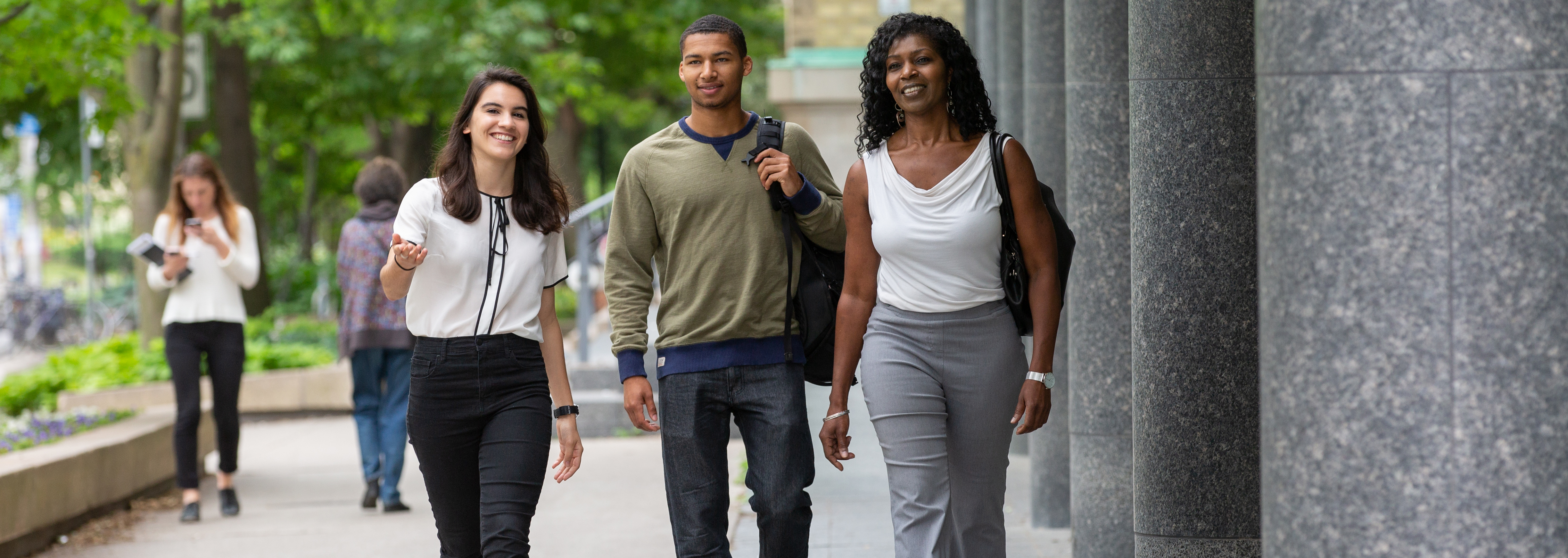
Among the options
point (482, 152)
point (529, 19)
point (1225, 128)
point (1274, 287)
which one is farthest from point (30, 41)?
point (529, 19)

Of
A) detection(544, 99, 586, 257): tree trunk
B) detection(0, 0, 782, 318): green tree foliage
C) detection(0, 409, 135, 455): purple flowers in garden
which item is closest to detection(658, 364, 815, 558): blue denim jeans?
detection(0, 409, 135, 455): purple flowers in garden

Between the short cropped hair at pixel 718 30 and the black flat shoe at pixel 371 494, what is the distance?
4.68 meters

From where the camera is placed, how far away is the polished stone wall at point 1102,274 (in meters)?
5.51

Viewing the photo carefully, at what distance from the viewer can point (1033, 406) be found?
3.76 meters

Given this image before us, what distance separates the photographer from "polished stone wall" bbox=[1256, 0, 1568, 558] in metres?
2.40

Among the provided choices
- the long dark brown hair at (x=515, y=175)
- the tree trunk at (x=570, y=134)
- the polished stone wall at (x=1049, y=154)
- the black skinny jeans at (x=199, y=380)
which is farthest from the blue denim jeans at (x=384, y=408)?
the tree trunk at (x=570, y=134)

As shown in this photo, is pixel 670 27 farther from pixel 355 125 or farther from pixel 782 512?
pixel 782 512

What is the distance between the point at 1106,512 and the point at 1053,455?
1.13m

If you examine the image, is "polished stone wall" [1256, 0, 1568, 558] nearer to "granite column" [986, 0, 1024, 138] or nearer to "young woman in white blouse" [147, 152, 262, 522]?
"granite column" [986, 0, 1024, 138]

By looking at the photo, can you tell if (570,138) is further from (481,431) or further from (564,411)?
(481,431)

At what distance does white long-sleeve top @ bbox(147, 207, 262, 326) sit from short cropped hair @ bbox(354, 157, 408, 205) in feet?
1.94

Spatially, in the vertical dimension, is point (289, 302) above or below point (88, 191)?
below

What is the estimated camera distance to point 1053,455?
260 inches

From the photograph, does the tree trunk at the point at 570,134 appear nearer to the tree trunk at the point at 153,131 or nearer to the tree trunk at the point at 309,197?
the tree trunk at the point at 309,197
